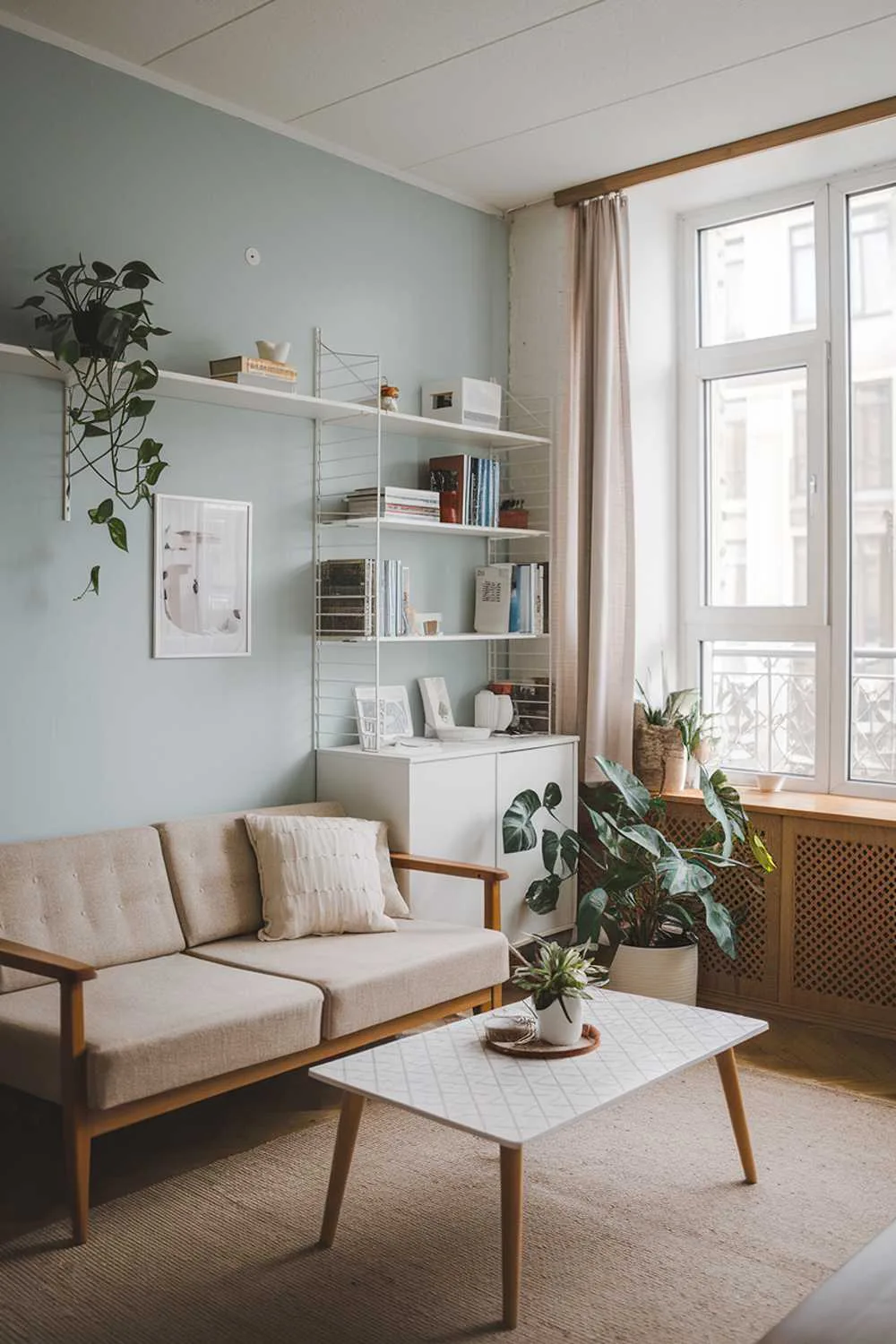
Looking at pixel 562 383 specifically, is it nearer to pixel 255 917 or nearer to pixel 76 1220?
pixel 255 917

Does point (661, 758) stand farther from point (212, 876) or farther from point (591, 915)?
point (212, 876)

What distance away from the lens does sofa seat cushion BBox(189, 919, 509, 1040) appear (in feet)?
10.2

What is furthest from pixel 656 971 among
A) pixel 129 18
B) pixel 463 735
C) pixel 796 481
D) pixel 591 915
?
pixel 129 18

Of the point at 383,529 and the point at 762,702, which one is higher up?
the point at 383,529

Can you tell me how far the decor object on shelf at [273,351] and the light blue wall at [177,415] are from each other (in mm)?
175

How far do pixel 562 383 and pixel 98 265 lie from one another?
1.93m

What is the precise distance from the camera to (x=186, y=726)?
3.70 metres

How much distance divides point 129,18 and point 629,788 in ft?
8.75

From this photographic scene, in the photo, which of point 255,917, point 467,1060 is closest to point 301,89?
point 255,917

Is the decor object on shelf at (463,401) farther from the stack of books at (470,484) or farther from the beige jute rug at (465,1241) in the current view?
the beige jute rug at (465,1241)

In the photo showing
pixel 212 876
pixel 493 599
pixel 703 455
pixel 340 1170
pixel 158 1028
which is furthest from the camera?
pixel 703 455

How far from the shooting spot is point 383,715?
425 cm

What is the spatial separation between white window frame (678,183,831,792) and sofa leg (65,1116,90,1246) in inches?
112

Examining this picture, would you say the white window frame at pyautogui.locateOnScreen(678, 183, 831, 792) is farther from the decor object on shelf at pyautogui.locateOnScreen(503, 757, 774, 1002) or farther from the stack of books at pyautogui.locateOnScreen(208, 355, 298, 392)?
the stack of books at pyautogui.locateOnScreen(208, 355, 298, 392)
